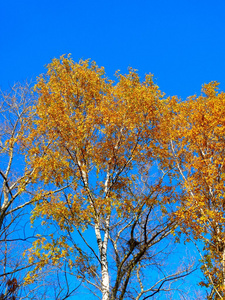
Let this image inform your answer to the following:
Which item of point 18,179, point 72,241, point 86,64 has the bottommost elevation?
point 72,241

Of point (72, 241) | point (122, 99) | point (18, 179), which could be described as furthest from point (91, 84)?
point (72, 241)

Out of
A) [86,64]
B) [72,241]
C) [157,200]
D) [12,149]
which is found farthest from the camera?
[86,64]

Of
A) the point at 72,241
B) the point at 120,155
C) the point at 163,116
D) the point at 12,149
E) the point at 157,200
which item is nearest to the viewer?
the point at 72,241

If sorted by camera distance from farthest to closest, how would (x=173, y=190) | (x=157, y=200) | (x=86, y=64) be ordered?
(x=86, y=64)
(x=173, y=190)
(x=157, y=200)

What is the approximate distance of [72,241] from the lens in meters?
6.75

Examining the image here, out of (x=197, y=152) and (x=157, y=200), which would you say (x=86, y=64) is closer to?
(x=197, y=152)

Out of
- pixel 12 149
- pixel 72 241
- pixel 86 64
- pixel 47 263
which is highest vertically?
pixel 86 64

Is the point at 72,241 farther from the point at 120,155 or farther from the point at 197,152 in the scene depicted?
the point at 197,152

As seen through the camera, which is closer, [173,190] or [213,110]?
[173,190]

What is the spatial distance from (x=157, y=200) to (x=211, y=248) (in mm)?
2479

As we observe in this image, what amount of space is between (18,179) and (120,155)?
3952 millimetres

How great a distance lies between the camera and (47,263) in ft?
22.3

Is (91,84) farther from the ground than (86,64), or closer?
closer

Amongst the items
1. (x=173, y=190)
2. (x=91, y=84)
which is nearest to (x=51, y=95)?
(x=91, y=84)
